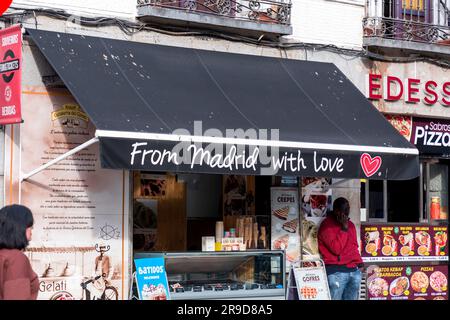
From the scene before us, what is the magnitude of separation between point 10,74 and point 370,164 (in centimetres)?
427

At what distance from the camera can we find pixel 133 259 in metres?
10.8

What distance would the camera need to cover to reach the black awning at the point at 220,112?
30.7 feet

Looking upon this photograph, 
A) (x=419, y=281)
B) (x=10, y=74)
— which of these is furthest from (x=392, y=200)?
(x=10, y=74)

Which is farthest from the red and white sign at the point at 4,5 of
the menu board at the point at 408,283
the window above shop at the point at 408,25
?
the menu board at the point at 408,283

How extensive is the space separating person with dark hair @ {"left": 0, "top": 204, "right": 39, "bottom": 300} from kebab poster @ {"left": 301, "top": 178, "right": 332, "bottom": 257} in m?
6.11

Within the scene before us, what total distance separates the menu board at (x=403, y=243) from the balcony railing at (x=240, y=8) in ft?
10.8

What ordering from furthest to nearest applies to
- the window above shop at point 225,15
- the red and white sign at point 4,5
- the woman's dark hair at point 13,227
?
1. the window above shop at point 225,15
2. the red and white sign at point 4,5
3. the woman's dark hair at point 13,227

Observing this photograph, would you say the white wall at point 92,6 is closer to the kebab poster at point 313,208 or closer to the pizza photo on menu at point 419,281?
the kebab poster at point 313,208

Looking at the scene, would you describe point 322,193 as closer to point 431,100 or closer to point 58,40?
point 431,100

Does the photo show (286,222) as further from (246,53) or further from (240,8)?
(240,8)

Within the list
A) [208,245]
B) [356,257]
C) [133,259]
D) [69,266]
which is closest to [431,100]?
[356,257]

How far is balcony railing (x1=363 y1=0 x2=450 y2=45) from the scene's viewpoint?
12.8 m

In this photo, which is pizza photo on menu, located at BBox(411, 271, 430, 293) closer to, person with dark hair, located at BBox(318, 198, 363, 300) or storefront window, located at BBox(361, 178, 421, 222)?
storefront window, located at BBox(361, 178, 421, 222)

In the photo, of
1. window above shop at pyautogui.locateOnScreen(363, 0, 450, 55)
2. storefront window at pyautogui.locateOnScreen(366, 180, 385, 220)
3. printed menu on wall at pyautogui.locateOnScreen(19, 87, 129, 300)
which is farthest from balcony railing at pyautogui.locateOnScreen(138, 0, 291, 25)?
storefront window at pyautogui.locateOnScreen(366, 180, 385, 220)
